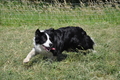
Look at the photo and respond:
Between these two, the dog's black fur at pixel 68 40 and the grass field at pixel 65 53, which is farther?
the dog's black fur at pixel 68 40

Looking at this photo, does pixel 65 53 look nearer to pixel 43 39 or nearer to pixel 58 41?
pixel 58 41

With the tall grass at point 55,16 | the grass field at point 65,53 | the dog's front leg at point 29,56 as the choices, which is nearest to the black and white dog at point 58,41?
the dog's front leg at point 29,56

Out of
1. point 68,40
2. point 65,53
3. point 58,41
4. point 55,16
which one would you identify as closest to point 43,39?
point 58,41

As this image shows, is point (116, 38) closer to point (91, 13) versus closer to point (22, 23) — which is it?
point (91, 13)

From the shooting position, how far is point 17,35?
686 centimetres

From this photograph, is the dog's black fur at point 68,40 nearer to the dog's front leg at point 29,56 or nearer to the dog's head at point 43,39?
the dog's head at point 43,39

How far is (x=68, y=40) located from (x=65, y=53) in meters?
0.55

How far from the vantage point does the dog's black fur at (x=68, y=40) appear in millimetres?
4379

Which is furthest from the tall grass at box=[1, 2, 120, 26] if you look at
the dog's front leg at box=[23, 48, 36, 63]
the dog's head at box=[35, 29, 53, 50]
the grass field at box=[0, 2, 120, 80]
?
the dog's head at box=[35, 29, 53, 50]

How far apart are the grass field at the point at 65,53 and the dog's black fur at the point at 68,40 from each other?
0.70 ft

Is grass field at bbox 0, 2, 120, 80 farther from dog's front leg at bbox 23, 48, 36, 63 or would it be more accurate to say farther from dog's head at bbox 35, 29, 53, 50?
dog's head at bbox 35, 29, 53, 50

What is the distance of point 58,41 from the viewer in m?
4.41

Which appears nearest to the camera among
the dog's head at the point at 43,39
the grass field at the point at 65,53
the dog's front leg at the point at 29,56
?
the grass field at the point at 65,53

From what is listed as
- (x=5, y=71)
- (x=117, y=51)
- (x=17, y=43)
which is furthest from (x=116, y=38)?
(x=5, y=71)
